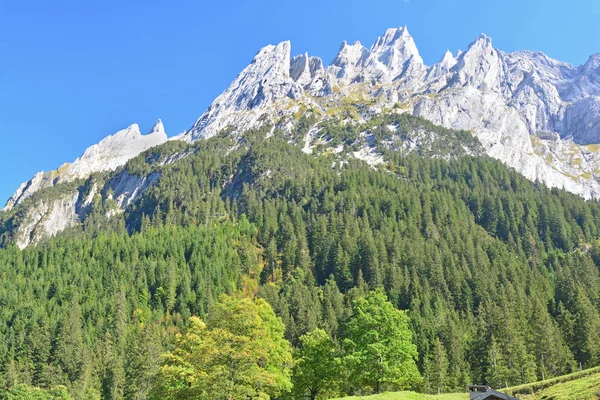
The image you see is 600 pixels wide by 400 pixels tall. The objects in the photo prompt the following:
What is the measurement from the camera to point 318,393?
56.9 metres

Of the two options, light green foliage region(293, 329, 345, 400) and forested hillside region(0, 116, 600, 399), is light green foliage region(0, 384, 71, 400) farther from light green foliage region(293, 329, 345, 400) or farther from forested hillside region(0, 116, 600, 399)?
light green foliage region(293, 329, 345, 400)

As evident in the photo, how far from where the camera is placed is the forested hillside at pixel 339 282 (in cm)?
8912

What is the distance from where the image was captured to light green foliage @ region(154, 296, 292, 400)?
103 ft

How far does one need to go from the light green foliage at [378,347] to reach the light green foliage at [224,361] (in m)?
11.4

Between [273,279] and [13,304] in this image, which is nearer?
[13,304]

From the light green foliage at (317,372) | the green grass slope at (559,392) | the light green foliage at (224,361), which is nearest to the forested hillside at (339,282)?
the light green foliage at (317,372)

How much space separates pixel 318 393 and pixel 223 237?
339 ft

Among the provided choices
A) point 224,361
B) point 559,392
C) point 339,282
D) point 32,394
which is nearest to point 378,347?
point 559,392

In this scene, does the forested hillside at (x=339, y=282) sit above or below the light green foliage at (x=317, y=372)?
above

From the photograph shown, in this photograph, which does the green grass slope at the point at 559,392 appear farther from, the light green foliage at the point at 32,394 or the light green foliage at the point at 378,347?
the light green foliage at the point at 32,394

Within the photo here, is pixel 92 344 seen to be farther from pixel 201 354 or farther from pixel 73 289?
pixel 201 354

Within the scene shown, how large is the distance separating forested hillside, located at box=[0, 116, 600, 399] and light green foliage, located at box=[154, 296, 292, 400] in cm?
1663

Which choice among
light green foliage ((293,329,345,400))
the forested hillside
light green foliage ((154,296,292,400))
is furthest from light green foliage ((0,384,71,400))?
light green foliage ((154,296,292,400))

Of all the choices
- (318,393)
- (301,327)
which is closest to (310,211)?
(301,327)
